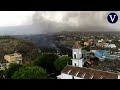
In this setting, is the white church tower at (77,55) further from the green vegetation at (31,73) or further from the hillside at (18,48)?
the hillside at (18,48)

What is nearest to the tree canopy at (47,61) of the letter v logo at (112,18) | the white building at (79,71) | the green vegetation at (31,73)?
the green vegetation at (31,73)

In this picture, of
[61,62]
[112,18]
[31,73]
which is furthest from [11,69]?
[112,18]

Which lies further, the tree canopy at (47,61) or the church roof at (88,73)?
the tree canopy at (47,61)

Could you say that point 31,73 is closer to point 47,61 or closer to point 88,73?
point 47,61

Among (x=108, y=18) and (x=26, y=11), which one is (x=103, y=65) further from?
(x=26, y=11)

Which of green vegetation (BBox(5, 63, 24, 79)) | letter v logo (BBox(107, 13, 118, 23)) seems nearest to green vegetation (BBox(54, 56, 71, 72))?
green vegetation (BBox(5, 63, 24, 79))
